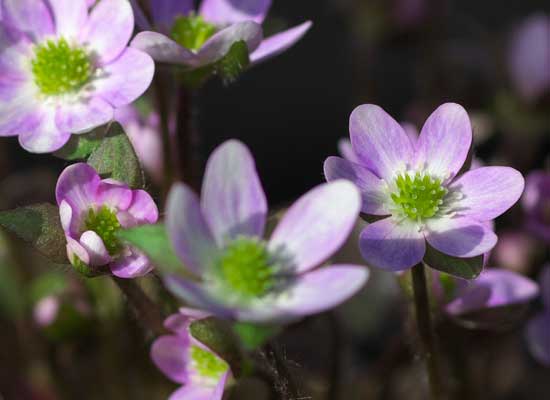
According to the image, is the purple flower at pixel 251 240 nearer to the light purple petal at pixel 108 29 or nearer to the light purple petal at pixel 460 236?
the light purple petal at pixel 460 236

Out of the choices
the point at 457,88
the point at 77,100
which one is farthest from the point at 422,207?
the point at 457,88

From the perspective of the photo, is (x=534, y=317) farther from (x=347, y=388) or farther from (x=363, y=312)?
(x=363, y=312)

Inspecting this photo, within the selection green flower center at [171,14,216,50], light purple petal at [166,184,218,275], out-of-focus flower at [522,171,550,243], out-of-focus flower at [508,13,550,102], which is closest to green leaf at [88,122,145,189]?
light purple petal at [166,184,218,275]

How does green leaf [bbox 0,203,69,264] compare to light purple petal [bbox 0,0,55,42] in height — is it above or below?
below

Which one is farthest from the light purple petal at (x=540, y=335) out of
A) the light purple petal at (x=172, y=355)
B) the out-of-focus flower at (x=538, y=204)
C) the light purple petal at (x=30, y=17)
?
the light purple petal at (x=30, y=17)

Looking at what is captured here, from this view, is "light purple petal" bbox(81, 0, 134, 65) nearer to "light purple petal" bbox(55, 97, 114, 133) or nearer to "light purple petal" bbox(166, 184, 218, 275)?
"light purple petal" bbox(55, 97, 114, 133)

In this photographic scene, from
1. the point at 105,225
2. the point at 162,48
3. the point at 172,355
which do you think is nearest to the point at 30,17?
the point at 162,48
